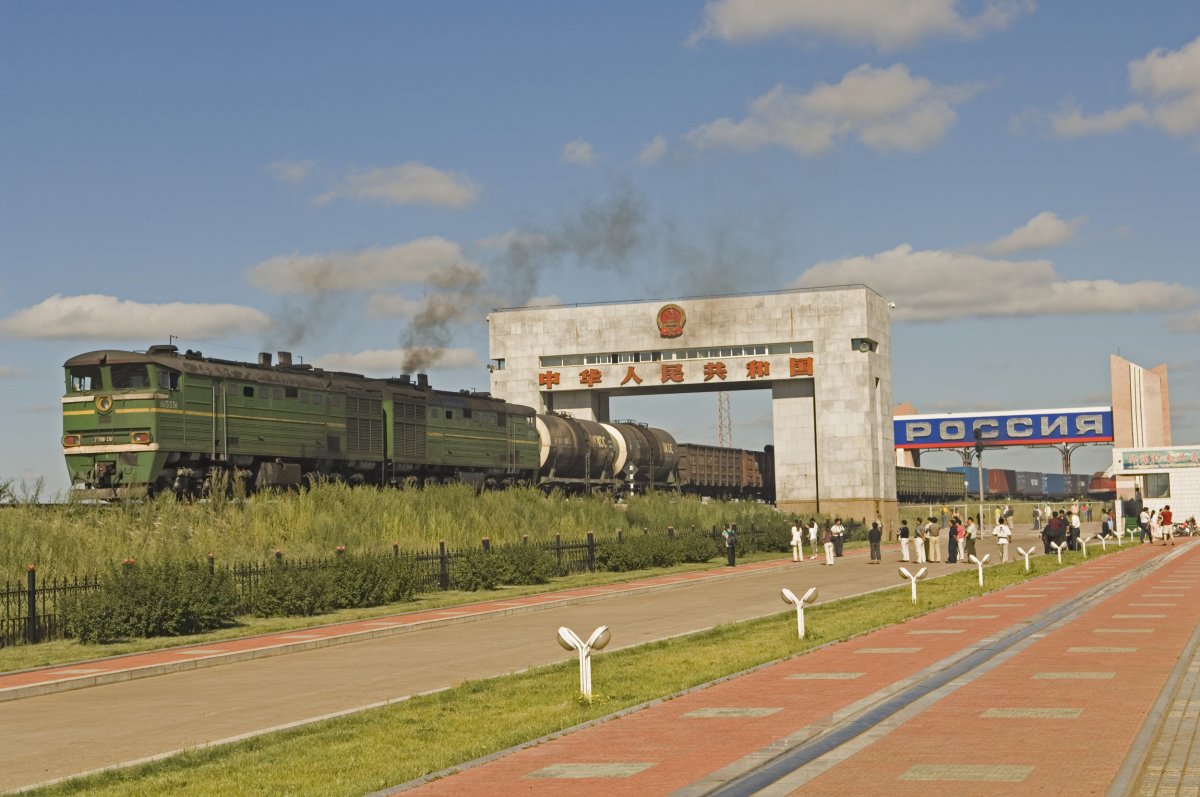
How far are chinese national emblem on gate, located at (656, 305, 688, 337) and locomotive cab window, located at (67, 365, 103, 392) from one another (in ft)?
160

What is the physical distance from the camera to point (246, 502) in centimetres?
3741

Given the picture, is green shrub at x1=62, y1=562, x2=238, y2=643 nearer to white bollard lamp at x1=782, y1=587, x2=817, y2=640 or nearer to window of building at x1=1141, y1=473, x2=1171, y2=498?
white bollard lamp at x1=782, y1=587, x2=817, y2=640

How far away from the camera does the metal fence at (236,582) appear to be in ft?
79.3

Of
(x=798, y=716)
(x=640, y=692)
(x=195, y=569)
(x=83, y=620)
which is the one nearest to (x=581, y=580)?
(x=195, y=569)

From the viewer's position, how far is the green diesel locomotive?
36.2 metres

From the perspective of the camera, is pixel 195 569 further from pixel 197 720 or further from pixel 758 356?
pixel 758 356

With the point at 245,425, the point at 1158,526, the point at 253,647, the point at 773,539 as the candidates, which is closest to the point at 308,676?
the point at 253,647

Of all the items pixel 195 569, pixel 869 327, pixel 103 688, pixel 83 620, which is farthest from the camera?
pixel 869 327

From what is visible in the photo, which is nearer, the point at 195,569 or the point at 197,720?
the point at 197,720

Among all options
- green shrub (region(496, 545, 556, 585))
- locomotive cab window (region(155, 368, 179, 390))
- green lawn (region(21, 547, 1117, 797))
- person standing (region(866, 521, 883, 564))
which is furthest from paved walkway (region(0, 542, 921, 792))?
person standing (region(866, 521, 883, 564))

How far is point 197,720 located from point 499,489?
4120 centimetres

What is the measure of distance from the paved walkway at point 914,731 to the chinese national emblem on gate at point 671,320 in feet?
203

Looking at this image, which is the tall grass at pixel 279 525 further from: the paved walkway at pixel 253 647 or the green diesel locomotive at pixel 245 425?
the paved walkway at pixel 253 647

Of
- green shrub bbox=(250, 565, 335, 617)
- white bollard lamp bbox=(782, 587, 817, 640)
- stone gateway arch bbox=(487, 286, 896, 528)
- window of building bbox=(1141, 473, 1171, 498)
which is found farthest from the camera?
stone gateway arch bbox=(487, 286, 896, 528)
